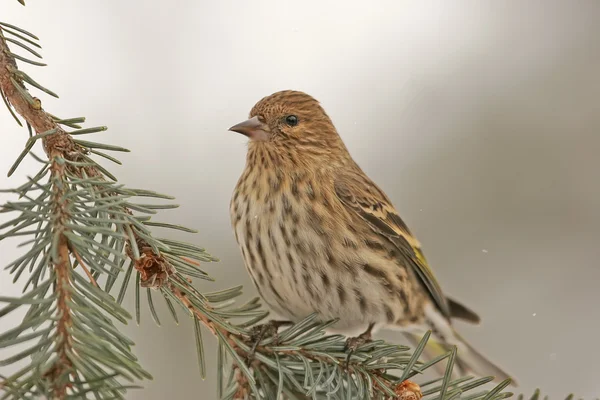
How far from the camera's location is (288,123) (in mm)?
3137

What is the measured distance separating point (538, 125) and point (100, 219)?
3367 millimetres

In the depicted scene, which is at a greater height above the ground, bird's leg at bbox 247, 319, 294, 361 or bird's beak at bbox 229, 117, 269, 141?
bird's beak at bbox 229, 117, 269, 141

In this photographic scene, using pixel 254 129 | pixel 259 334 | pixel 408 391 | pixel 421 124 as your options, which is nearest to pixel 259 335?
pixel 259 334

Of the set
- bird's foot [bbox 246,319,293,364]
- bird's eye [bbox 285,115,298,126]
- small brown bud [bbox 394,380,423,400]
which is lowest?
small brown bud [bbox 394,380,423,400]

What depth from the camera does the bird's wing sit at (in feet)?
9.84

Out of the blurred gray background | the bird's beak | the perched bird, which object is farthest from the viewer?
the blurred gray background

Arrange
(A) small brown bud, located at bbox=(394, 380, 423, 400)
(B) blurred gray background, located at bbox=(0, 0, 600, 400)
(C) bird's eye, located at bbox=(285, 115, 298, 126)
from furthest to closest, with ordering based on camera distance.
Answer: (B) blurred gray background, located at bbox=(0, 0, 600, 400) → (C) bird's eye, located at bbox=(285, 115, 298, 126) → (A) small brown bud, located at bbox=(394, 380, 423, 400)

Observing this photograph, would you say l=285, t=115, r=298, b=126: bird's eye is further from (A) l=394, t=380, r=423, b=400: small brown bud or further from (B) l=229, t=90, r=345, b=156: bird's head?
(A) l=394, t=380, r=423, b=400: small brown bud

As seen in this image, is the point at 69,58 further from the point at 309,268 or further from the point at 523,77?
the point at 523,77

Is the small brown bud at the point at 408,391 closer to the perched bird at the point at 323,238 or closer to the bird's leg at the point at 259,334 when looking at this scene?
the bird's leg at the point at 259,334

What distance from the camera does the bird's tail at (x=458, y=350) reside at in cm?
318

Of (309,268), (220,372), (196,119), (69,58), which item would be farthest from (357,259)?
(69,58)

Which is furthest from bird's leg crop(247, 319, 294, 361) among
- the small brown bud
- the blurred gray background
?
the blurred gray background

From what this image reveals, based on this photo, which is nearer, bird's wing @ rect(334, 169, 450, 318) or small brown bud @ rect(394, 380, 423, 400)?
small brown bud @ rect(394, 380, 423, 400)
